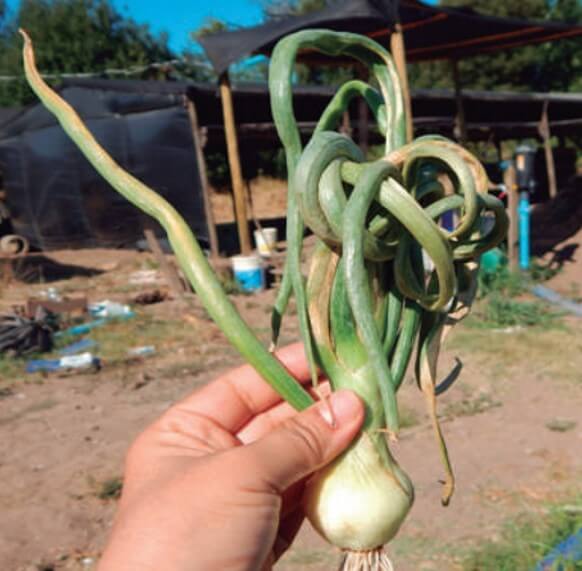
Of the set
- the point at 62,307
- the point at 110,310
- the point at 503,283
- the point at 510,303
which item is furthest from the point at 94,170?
the point at 510,303

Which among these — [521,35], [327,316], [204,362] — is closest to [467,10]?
[521,35]

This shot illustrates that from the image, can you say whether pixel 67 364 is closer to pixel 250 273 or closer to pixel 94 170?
pixel 250 273

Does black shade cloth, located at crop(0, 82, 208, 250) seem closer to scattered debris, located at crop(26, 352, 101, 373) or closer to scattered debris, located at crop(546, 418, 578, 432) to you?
scattered debris, located at crop(26, 352, 101, 373)

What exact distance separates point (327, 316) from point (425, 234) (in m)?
0.30

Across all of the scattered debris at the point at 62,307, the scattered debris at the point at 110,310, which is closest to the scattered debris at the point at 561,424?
the scattered debris at the point at 110,310

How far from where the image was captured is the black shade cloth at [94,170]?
11047mm

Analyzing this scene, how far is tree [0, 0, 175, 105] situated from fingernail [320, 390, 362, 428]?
88.2 feet

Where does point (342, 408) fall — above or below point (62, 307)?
above

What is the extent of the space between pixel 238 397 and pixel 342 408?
20.2 inches

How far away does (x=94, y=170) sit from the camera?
42.3 feet

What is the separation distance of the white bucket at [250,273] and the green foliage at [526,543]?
5617 millimetres

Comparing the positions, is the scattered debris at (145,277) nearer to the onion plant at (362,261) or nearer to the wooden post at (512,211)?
the wooden post at (512,211)

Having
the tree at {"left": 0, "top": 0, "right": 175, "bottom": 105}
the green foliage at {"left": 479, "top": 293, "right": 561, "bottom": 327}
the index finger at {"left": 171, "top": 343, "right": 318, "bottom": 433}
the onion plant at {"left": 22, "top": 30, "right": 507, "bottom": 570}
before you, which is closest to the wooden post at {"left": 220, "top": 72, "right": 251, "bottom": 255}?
the green foliage at {"left": 479, "top": 293, "right": 561, "bottom": 327}

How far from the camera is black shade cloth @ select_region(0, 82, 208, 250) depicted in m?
11.0
